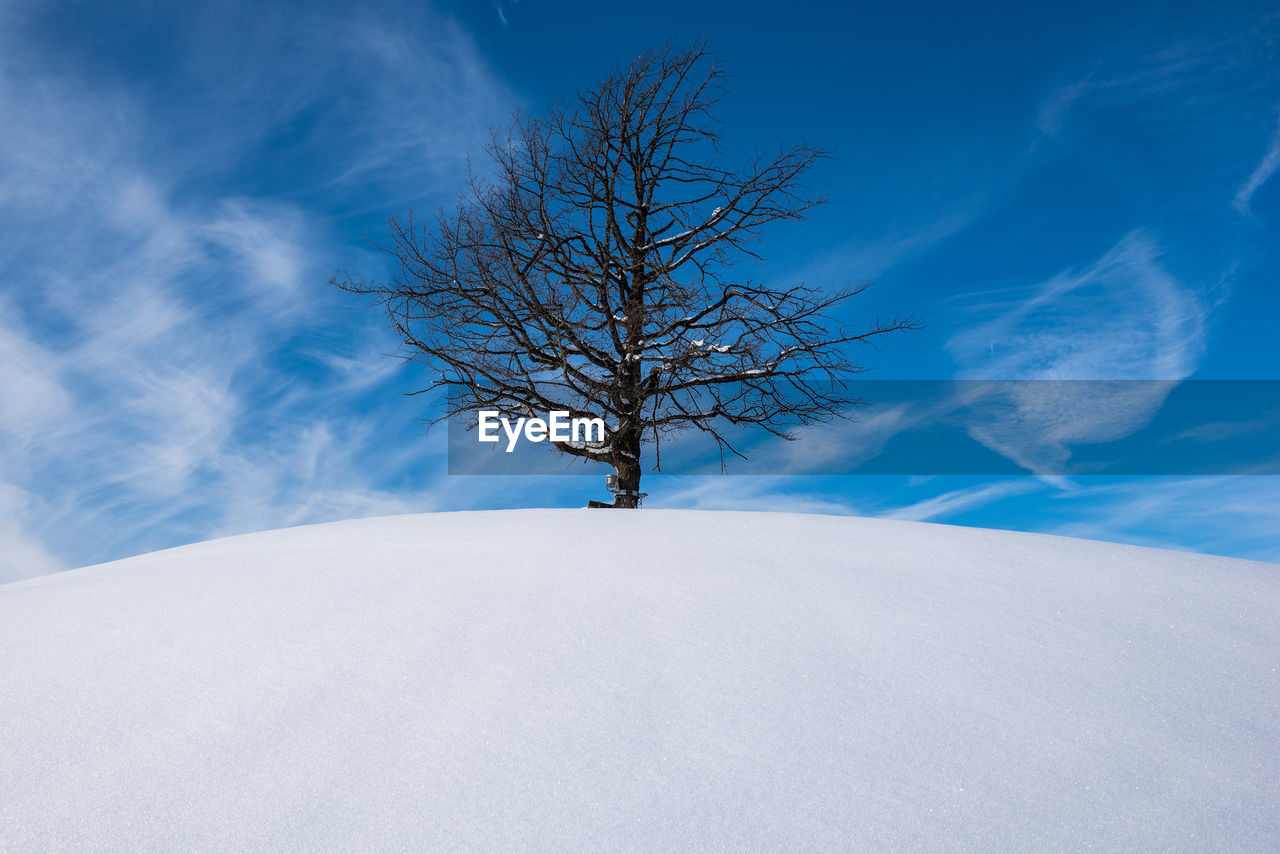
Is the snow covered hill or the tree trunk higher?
the tree trunk

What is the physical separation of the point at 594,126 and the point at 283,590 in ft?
19.5

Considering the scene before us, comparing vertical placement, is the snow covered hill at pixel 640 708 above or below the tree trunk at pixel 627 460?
below

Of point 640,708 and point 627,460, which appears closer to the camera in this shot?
point 640,708

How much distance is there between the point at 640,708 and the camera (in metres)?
2.14

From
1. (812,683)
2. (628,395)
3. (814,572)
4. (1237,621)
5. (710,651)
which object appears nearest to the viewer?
(812,683)

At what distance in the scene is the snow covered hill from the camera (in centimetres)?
176

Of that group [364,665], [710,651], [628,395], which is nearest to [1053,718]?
[710,651]

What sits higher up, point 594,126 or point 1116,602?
point 594,126

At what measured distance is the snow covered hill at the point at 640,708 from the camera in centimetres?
176

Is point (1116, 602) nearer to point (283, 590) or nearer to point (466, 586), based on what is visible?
point (466, 586)

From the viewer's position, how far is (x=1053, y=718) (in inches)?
87.6

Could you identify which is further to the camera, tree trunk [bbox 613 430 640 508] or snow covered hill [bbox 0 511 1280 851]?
tree trunk [bbox 613 430 640 508]

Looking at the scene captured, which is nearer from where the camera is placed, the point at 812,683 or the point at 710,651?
the point at 812,683

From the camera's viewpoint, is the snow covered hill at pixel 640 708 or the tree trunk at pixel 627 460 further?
the tree trunk at pixel 627 460
